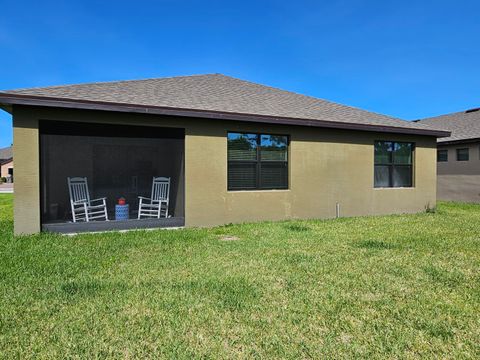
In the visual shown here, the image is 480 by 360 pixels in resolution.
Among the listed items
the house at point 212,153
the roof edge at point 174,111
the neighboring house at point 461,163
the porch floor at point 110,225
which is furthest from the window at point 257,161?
the neighboring house at point 461,163

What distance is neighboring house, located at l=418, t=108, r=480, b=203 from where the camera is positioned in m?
13.9

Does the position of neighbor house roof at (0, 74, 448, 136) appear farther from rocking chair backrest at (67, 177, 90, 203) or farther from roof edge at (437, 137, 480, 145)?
roof edge at (437, 137, 480, 145)

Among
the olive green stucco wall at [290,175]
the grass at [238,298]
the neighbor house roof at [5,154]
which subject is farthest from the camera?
the neighbor house roof at [5,154]

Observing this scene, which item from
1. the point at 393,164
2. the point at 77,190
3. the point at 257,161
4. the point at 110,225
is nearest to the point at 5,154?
the point at 77,190

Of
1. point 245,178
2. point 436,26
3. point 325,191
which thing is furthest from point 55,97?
point 436,26

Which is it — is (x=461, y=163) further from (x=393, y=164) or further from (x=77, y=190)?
(x=77, y=190)

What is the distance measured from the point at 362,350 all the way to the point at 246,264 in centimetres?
222

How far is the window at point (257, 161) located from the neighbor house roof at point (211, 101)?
0.63m

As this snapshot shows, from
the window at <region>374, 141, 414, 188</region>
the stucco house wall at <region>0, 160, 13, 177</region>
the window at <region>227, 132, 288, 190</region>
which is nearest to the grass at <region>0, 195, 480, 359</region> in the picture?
the window at <region>227, 132, 288, 190</region>

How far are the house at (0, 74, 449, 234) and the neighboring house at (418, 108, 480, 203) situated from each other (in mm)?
5783

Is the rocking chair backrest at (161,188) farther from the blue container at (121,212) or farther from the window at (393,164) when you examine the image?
the window at (393,164)

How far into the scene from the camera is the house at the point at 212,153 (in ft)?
20.5

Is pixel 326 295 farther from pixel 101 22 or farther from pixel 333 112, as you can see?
pixel 101 22

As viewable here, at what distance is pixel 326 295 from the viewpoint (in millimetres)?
3211
